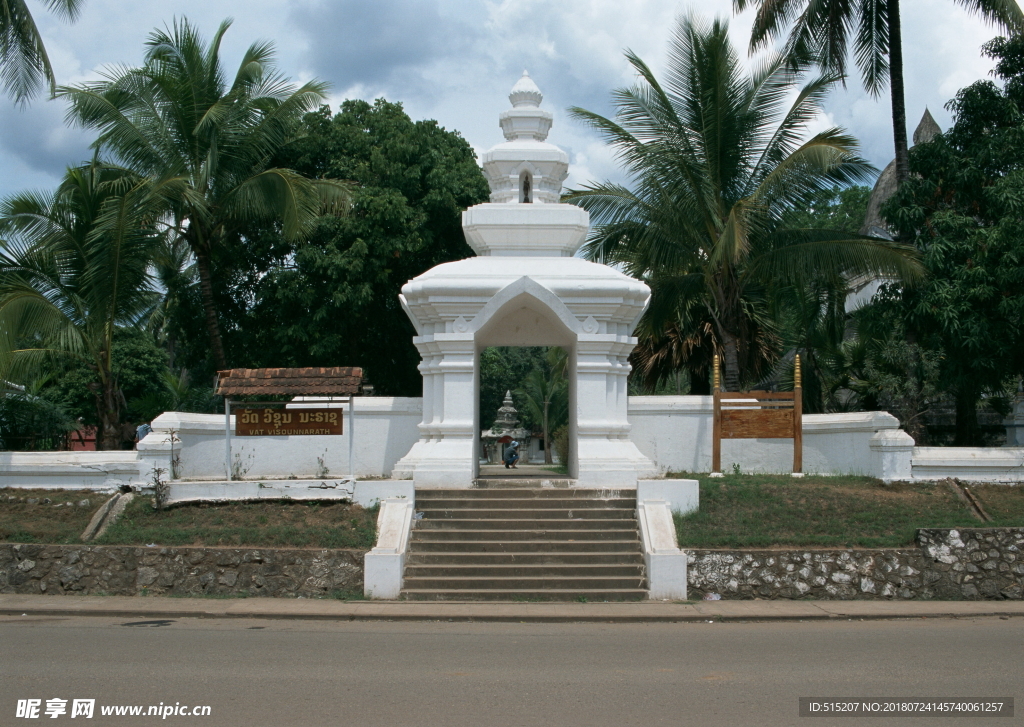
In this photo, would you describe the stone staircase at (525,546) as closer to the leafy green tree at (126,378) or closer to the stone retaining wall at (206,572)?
the stone retaining wall at (206,572)

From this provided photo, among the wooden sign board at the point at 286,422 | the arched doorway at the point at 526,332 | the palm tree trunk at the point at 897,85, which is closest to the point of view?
the wooden sign board at the point at 286,422

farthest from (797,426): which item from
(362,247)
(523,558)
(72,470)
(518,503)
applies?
(362,247)

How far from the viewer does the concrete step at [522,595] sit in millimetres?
10992

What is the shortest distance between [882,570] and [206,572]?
7.85 metres

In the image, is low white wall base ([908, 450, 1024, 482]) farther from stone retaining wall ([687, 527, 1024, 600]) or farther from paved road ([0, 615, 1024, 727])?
paved road ([0, 615, 1024, 727])

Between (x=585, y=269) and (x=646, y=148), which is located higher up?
(x=646, y=148)

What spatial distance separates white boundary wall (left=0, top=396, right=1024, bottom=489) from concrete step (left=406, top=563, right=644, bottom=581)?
3.02 m

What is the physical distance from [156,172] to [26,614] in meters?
11.0

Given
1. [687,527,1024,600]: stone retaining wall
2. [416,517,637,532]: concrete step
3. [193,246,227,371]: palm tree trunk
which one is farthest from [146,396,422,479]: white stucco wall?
[687,527,1024,600]: stone retaining wall

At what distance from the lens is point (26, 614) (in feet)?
34.4

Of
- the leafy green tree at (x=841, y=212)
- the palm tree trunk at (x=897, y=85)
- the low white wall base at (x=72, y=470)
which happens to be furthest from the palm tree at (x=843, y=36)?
the leafy green tree at (x=841, y=212)

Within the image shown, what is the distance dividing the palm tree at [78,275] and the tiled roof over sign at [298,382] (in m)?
4.16

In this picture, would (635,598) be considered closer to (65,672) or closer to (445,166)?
(65,672)

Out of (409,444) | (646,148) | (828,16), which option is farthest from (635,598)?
(828,16)
